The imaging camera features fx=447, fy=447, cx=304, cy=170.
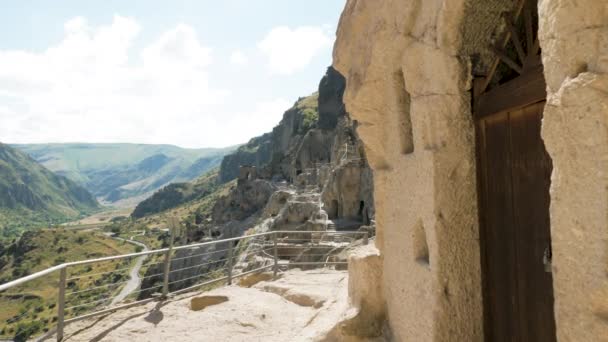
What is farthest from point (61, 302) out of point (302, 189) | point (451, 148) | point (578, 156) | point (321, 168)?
point (321, 168)

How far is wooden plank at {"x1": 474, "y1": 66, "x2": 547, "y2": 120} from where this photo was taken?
277 cm

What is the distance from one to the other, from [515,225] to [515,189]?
0.84 feet

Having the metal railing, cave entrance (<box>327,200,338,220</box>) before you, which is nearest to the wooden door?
the metal railing

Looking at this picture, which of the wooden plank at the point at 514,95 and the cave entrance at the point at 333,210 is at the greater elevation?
the wooden plank at the point at 514,95

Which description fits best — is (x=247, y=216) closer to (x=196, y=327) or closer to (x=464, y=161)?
(x=196, y=327)

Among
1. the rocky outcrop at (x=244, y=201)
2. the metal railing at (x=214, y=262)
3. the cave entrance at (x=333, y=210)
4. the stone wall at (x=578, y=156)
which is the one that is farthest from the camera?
the rocky outcrop at (x=244, y=201)

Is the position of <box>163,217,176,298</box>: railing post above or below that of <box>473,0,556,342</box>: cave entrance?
below

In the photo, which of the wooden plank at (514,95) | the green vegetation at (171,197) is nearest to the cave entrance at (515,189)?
the wooden plank at (514,95)

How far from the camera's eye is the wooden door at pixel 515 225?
9.23 ft

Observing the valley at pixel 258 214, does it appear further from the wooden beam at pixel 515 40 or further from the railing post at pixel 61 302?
the wooden beam at pixel 515 40

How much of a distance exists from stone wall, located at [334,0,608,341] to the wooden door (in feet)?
0.48

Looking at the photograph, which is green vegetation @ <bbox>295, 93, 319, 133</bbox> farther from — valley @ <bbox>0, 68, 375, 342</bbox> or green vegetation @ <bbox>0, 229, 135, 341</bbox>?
green vegetation @ <bbox>0, 229, 135, 341</bbox>

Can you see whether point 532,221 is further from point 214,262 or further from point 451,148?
point 214,262

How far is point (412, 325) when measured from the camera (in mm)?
4023
